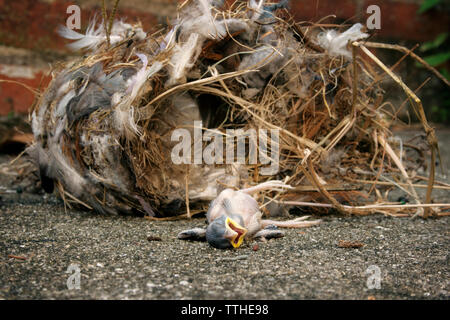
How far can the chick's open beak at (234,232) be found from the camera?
1.34m

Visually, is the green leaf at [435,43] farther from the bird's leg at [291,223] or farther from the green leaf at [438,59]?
the bird's leg at [291,223]

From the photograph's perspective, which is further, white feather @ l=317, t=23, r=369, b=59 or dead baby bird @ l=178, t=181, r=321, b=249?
white feather @ l=317, t=23, r=369, b=59

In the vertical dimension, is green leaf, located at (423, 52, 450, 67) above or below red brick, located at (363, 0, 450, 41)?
below

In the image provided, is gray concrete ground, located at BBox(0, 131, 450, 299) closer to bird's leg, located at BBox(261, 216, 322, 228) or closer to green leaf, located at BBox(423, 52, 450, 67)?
bird's leg, located at BBox(261, 216, 322, 228)

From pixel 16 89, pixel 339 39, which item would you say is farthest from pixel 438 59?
pixel 16 89

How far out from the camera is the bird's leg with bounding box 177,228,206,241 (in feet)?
4.73

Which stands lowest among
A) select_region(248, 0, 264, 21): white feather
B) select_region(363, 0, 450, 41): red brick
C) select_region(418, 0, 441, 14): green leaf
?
select_region(248, 0, 264, 21): white feather

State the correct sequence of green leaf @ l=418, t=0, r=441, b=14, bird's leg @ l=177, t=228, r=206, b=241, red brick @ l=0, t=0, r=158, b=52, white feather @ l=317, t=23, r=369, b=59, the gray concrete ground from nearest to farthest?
the gray concrete ground < bird's leg @ l=177, t=228, r=206, b=241 < white feather @ l=317, t=23, r=369, b=59 < red brick @ l=0, t=0, r=158, b=52 < green leaf @ l=418, t=0, r=441, b=14

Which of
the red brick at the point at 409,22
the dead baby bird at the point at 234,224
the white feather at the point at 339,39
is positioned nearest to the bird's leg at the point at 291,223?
the dead baby bird at the point at 234,224

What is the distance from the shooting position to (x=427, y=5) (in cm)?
484

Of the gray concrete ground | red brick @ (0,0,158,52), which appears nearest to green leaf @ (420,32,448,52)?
red brick @ (0,0,158,52)
